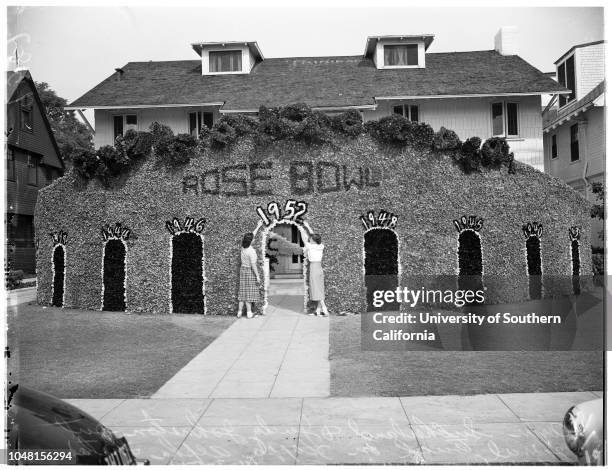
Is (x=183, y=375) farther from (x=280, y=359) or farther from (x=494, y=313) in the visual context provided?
(x=494, y=313)

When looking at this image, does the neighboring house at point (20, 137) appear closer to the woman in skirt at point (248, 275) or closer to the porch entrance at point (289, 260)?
the woman in skirt at point (248, 275)

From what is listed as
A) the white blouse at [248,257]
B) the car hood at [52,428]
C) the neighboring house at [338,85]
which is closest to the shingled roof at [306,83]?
the neighboring house at [338,85]

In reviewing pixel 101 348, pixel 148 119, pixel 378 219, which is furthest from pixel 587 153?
pixel 148 119

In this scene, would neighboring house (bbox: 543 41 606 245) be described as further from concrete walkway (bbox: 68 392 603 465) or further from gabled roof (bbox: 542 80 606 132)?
concrete walkway (bbox: 68 392 603 465)

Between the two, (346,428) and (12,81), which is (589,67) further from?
(12,81)

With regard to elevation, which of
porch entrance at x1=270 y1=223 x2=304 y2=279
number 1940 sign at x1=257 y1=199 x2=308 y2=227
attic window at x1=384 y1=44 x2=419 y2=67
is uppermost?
attic window at x1=384 y1=44 x2=419 y2=67

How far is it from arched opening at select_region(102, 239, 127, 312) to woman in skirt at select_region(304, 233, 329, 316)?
4022 millimetres

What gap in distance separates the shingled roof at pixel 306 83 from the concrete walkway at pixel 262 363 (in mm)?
4283

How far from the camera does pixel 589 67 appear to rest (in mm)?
5234

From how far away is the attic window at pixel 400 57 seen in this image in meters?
10.8

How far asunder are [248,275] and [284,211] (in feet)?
5.00

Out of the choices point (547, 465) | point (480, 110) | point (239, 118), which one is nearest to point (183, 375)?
point (547, 465)

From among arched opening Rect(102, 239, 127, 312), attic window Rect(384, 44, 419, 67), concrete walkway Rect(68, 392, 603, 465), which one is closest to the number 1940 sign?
arched opening Rect(102, 239, 127, 312)

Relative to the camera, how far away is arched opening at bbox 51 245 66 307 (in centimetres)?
1274
